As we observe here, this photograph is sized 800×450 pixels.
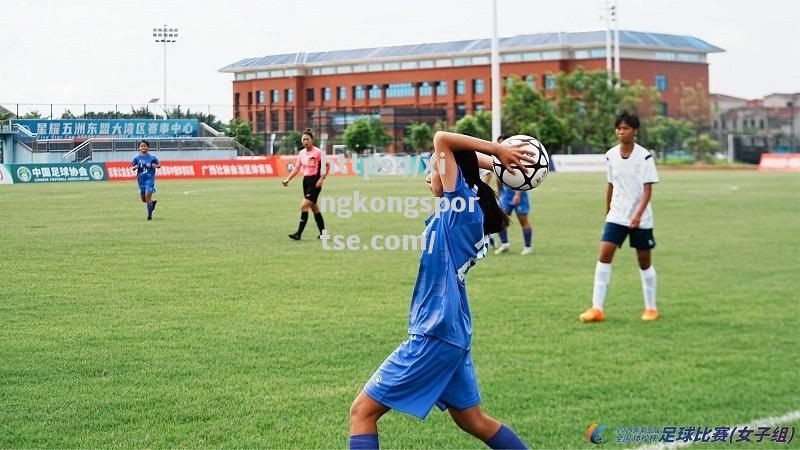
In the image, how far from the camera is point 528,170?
4.50 m

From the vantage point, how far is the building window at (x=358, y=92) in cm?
869

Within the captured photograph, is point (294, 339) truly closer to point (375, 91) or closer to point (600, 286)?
point (375, 91)

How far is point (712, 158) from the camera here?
200 feet

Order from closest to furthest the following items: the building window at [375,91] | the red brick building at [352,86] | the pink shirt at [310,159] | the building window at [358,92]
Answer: the red brick building at [352,86]
the building window at [358,92]
the building window at [375,91]
the pink shirt at [310,159]

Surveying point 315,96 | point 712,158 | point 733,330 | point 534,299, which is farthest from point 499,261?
point 712,158

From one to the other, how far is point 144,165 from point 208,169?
6.19 ft

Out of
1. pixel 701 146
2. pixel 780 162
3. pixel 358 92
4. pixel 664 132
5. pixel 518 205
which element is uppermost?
pixel 664 132

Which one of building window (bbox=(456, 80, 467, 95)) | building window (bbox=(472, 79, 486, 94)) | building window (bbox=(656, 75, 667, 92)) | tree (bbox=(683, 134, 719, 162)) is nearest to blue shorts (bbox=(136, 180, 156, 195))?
building window (bbox=(456, 80, 467, 95))

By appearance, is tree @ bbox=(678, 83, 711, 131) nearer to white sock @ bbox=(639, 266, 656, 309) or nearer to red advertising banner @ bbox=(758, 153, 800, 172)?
red advertising banner @ bbox=(758, 153, 800, 172)

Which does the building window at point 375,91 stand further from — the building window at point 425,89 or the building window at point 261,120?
the building window at point 261,120

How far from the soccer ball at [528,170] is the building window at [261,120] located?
3.99 metres

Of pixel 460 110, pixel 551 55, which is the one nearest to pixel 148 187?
pixel 460 110

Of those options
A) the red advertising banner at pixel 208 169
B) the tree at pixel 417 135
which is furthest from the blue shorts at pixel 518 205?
the tree at pixel 417 135

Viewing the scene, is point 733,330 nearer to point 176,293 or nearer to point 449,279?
point 176,293
